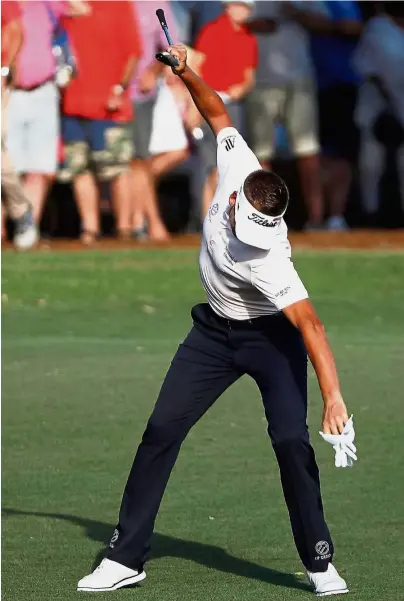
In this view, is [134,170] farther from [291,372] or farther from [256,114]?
[291,372]

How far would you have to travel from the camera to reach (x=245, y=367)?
6.49 metres

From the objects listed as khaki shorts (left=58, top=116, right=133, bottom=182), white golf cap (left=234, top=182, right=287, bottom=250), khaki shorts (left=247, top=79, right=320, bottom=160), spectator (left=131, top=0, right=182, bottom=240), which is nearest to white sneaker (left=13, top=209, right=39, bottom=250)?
khaki shorts (left=58, top=116, right=133, bottom=182)

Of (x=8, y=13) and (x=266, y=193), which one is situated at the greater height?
(x=266, y=193)

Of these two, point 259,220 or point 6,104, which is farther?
point 6,104

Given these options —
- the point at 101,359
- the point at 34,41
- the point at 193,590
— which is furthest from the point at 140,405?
the point at 34,41

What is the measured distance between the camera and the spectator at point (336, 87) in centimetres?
1778

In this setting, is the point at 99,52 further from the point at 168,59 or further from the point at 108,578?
the point at 108,578

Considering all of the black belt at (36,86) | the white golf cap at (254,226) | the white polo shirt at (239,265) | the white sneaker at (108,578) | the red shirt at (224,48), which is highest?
the white golf cap at (254,226)

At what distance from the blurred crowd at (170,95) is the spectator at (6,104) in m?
0.02

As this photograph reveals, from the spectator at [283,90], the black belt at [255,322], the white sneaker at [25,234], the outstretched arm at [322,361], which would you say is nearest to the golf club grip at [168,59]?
the black belt at [255,322]

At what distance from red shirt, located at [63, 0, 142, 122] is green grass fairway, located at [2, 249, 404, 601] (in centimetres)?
168

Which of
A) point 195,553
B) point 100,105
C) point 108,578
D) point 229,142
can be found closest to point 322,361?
point 229,142

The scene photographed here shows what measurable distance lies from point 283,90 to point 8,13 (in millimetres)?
3294

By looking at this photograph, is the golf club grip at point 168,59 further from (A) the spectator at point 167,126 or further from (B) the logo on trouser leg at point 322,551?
(A) the spectator at point 167,126
